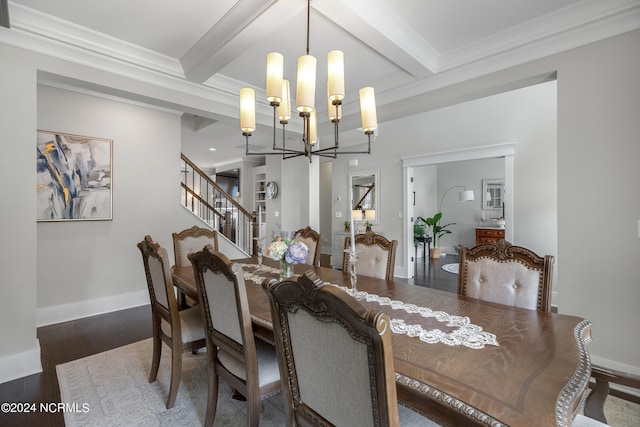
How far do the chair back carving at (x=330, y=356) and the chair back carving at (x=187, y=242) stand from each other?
2157 millimetres

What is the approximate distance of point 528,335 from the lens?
123 centimetres

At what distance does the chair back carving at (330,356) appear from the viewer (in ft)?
2.48

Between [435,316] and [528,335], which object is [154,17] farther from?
[528,335]

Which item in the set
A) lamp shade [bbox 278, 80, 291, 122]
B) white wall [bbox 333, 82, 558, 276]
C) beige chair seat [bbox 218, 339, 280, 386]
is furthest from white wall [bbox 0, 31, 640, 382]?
white wall [bbox 333, 82, 558, 276]

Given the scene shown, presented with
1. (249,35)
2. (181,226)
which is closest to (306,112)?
(249,35)

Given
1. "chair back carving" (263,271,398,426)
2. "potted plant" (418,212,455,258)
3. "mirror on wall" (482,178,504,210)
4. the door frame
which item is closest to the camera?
"chair back carving" (263,271,398,426)

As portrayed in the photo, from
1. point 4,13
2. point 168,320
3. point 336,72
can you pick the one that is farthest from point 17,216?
point 336,72

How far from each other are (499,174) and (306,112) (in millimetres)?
7211

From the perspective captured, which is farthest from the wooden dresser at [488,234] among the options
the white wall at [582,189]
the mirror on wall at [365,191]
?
the white wall at [582,189]

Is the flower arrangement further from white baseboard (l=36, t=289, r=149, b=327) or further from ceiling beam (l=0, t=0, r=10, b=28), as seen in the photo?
white baseboard (l=36, t=289, r=149, b=327)

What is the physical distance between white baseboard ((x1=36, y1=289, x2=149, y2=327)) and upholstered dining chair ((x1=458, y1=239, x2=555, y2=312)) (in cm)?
378

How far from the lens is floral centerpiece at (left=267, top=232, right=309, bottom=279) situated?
1786 millimetres

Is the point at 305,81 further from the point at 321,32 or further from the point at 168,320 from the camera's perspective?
the point at 168,320

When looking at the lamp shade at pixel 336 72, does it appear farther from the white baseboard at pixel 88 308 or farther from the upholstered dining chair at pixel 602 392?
the white baseboard at pixel 88 308
